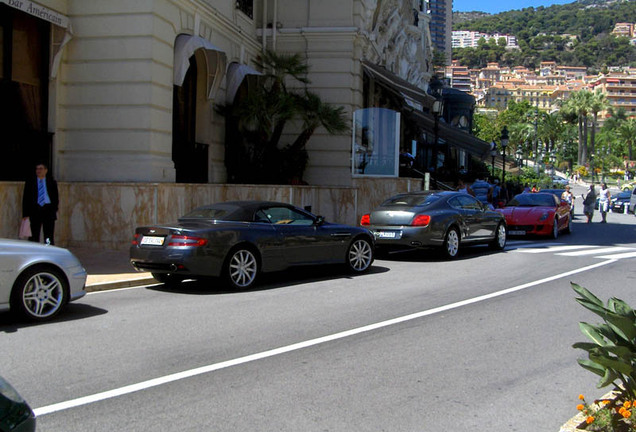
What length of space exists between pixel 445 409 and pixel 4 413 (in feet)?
10.2

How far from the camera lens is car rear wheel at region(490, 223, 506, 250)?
16.3 meters

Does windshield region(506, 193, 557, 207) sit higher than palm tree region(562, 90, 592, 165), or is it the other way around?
palm tree region(562, 90, 592, 165)

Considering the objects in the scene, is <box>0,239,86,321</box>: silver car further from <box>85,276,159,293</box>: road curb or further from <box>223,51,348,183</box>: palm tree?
<box>223,51,348,183</box>: palm tree

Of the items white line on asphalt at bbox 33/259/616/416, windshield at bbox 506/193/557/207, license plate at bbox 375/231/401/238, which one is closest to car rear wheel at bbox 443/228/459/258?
license plate at bbox 375/231/401/238

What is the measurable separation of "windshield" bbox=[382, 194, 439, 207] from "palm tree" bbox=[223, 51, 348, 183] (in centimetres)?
433

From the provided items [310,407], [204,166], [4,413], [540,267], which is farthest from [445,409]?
[204,166]

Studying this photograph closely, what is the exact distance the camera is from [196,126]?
18.4m

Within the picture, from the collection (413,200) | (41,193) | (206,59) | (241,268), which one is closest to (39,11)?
(41,193)

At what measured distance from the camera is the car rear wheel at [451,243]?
14.3 m

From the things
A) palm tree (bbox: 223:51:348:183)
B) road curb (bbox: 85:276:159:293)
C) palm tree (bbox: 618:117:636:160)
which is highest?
palm tree (bbox: 618:117:636:160)

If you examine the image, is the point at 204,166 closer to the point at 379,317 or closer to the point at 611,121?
the point at 379,317

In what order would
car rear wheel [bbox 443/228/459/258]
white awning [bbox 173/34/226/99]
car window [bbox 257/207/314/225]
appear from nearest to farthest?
car window [bbox 257/207/314/225] < car rear wheel [bbox 443/228/459/258] < white awning [bbox 173/34/226/99]

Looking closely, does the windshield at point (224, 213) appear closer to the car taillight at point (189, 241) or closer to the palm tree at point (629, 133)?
the car taillight at point (189, 241)

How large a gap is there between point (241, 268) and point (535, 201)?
44.8 feet
